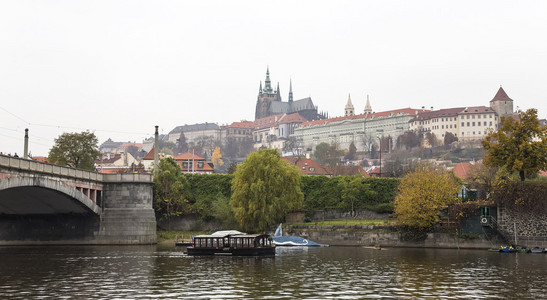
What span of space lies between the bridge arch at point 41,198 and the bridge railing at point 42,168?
782 millimetres

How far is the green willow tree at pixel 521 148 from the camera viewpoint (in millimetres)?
65000

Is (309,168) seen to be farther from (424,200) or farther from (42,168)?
(42,168)

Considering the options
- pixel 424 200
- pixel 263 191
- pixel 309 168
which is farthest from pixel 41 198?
pixel 309 168

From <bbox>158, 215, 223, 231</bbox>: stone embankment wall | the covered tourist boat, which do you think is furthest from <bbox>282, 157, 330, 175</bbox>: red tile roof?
the covered tourist boat

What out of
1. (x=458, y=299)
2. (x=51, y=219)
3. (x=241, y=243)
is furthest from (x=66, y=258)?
(x=458, y=299)

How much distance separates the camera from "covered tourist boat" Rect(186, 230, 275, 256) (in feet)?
191

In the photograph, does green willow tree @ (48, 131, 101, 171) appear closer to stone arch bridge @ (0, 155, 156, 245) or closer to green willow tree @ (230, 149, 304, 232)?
stone arch bridge @ (0, 155, 156, 245)

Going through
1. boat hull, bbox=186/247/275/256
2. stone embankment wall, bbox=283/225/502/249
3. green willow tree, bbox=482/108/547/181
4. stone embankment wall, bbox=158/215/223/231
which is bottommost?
boat hull, bbox=186/247/275/256

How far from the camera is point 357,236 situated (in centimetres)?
7069

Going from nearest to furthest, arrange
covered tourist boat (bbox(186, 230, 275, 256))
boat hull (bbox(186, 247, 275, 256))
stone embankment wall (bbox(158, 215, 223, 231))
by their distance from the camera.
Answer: boat hull (bbox(186, 247, 275, 256))
covered tourist boat (bbox(186, 230, 275, 256))
stone embankment wall (bbox(158, 215, 223, 231))

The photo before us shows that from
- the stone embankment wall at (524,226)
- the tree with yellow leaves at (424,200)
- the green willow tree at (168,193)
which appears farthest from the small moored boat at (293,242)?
the stone embankment wall at (524,226)

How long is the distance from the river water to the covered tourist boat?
4.59ft

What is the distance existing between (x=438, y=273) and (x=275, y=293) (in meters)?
13.8

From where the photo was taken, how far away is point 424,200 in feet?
220
